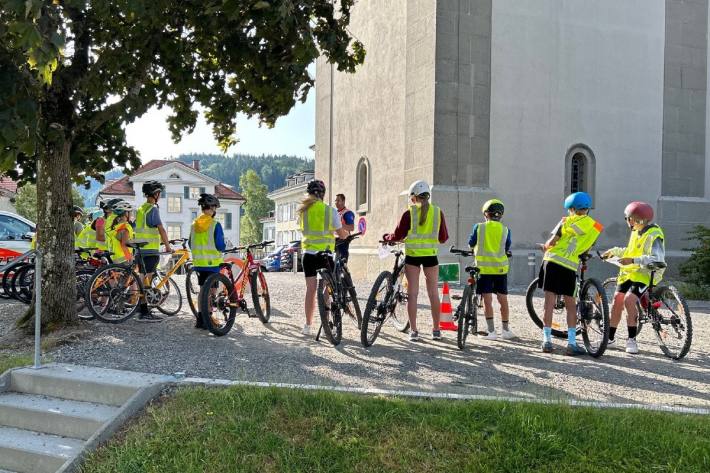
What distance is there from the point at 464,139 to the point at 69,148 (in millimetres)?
12053

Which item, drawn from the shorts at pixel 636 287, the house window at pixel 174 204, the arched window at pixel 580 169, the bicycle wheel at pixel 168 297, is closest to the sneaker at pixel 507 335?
the shorts at pixel 636 287

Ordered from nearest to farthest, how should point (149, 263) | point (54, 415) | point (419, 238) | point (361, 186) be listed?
point (54, 415)
point (419, 238)
point (149, 263)
point (361, 186)

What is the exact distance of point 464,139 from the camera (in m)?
18.8

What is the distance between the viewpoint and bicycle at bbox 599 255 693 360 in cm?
759

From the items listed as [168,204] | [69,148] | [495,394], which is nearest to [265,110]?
[69,148]

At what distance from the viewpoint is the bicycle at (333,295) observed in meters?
8.02

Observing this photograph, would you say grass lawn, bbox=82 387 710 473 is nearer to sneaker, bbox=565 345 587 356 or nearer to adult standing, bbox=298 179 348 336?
sneaker, bbox=565 345 587 356

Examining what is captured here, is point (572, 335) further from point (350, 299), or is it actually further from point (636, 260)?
point (350, 299)

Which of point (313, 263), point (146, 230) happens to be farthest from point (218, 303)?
point (146, 230)

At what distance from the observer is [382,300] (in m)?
8.44

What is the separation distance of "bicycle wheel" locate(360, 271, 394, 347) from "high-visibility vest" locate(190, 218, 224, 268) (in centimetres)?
226

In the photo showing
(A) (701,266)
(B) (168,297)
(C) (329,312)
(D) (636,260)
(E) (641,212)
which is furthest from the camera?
(A) (701,266)

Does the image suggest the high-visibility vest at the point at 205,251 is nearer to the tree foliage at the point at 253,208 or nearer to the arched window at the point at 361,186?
the arched window at the point at 361,186

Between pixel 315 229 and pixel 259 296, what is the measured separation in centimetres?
202
